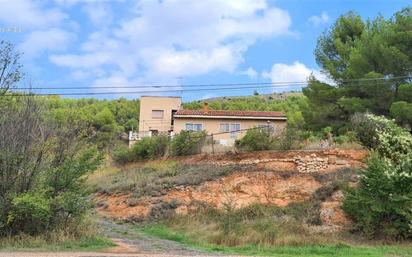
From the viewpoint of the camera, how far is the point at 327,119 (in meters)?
43.0

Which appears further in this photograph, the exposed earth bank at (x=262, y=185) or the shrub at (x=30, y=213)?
the exposed earth bank at (x=262, y=185)

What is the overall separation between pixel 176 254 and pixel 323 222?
33.7 ft

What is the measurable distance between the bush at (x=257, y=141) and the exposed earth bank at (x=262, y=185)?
932 mm

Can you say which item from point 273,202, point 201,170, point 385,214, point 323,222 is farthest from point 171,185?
point 385,214

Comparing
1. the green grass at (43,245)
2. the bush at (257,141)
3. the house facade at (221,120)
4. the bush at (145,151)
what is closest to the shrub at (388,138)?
the bush at (257,141)

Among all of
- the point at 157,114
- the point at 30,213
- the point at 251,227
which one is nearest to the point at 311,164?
the point at 251,227

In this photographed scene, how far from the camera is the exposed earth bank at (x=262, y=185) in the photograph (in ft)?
97.0

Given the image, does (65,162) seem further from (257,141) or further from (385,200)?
(257,141)

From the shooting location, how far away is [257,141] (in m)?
33.8

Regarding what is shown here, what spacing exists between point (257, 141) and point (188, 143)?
6.00 m

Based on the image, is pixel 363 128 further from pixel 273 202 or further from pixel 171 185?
pixel 171 185

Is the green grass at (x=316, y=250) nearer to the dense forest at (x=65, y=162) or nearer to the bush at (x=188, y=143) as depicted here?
the dense forest at (x=65, y=162)

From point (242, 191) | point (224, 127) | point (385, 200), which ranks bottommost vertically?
point (242, 191)

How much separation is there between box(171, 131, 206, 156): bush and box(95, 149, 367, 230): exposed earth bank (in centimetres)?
529
